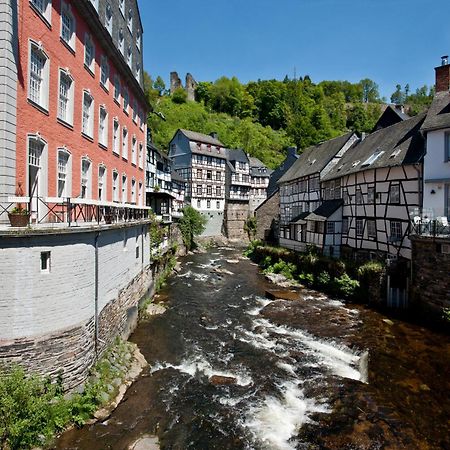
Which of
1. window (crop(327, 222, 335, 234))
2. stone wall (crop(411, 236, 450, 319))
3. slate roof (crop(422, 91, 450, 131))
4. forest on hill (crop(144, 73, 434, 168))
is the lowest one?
stone wall (crop(411, 236, 450, 319))

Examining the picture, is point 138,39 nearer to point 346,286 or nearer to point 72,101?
point 72,101

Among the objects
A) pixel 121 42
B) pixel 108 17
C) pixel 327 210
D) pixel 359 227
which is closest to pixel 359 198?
pixel 359 227

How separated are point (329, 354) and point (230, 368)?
439 centimetres

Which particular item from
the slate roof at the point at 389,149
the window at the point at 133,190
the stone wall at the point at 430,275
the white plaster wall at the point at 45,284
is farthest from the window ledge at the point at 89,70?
the stone wall at the point at 430,275

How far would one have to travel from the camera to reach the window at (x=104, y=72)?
52.5 feet

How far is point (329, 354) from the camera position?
1361 cm

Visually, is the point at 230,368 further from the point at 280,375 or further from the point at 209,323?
the point at 209,323

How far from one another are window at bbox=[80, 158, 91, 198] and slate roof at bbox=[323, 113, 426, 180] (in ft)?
58.2

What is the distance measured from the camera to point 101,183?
53.8 feet

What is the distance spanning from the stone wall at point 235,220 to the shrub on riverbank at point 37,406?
43545 millimetres

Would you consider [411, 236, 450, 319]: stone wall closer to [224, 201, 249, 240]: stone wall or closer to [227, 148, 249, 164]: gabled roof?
[224, 201, 249, 240]: stone wall

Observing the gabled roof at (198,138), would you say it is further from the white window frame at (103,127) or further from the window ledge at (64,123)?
the window ledge at (64,123)

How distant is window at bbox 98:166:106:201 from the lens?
635 inches

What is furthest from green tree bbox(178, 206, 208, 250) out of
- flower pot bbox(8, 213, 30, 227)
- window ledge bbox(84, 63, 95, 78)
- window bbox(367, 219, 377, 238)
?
flower pot bbox(8, 213, 30, 227)
